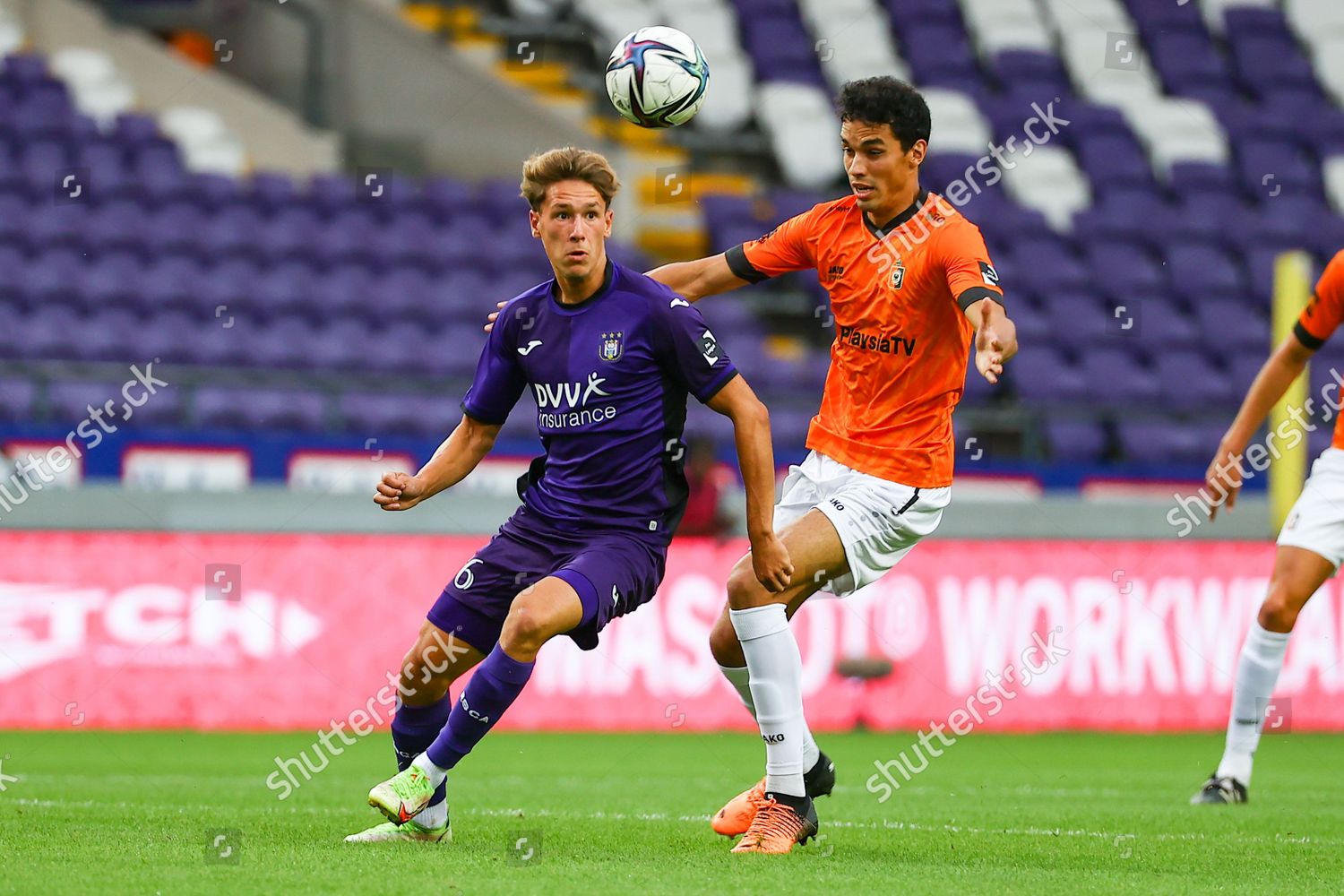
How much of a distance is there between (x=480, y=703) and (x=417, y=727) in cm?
48

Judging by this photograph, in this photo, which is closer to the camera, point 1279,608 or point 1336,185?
point 1279,608

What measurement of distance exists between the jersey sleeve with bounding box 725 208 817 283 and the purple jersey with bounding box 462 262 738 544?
0.67 meters

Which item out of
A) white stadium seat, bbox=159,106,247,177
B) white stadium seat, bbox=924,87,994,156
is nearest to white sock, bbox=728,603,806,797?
white stadium seat, bbox=159,106,247,177

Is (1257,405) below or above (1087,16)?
below

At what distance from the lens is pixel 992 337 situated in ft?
16.8

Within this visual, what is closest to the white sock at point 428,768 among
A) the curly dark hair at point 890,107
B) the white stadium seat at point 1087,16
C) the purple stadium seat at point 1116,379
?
the curly dark hair at point 890,107

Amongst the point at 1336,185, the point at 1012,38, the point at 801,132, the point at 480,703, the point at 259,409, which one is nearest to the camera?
the point at 480,703

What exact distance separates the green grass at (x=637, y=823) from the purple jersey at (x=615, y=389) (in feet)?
3.75

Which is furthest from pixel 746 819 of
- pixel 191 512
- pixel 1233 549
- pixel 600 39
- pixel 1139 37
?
pixel 1139 37

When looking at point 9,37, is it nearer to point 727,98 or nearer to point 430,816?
point 727,98

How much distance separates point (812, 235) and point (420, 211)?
10.3m

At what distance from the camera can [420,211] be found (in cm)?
1614

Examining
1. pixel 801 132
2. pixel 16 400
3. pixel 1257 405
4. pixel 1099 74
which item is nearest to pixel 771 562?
pixel 1257 405

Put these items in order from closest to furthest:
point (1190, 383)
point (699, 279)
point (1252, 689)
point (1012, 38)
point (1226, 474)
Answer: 1. point (699, 279)
2. point (1226, 474)
3. point (1252, 689)
4. point (1190, 383)
5. point (1012, 38)
